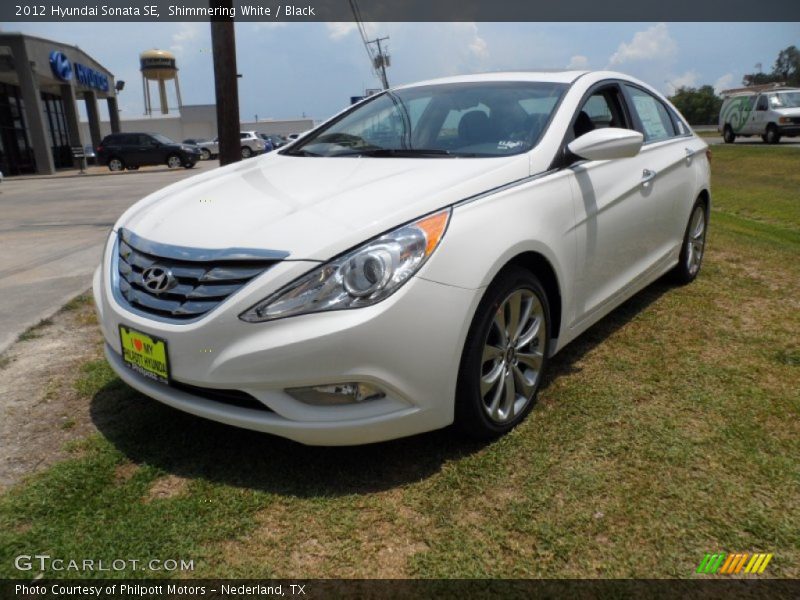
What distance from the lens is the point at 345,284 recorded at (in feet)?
6.94

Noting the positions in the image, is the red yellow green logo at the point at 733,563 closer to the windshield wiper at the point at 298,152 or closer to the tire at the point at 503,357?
the tire at the point at 503,357

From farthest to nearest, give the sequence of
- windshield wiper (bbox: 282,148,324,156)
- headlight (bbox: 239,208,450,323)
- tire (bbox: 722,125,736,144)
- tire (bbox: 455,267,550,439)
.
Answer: tire (bbox: 722,125,736,144) → windshield wiper (bbox: 282,148,324,156) → tire (bbox: 455,267,550,439) → headlight (bbox: 239,208,450,323)

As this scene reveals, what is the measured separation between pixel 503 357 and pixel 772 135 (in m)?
24.4

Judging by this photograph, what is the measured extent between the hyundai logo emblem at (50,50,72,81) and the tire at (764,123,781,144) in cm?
2936

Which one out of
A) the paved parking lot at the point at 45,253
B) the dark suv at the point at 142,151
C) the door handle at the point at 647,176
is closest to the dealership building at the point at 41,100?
the dark suv at the point at 142,151

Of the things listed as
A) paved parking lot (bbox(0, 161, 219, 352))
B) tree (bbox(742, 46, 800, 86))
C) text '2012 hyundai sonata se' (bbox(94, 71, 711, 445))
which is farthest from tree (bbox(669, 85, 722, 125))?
text '2012 hyundai sonata se' (bbox(94, 71, 711, 445))

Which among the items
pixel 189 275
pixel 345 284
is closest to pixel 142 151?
pixel 189 275

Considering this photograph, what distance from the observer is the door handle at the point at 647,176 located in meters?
3.56

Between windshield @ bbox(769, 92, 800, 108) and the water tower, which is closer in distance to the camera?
windshield @ bbox(769, 92, 800, 108)

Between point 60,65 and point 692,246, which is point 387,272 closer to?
point 692,246

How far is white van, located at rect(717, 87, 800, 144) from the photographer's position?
21.9m

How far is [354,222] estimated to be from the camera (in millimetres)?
2248

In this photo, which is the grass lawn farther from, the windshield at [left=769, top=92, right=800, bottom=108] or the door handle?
the windshield at [left=769, top=92, right=800, bottom=108]

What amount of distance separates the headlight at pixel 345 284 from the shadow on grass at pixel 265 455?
2.23 feet
